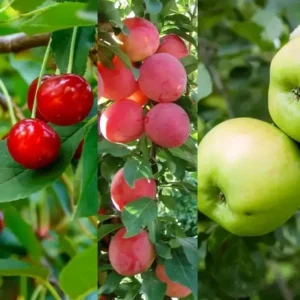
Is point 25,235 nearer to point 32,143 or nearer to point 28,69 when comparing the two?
point 32,143

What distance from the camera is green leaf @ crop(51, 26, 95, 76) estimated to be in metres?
1.41

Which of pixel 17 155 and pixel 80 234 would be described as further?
pixel 80 234

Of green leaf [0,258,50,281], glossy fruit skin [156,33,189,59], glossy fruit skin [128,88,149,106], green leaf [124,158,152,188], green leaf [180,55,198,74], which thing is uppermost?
glossy fruit skin [156,33,189,59]

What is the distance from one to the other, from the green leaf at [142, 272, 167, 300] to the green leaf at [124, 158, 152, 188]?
8.0 inches

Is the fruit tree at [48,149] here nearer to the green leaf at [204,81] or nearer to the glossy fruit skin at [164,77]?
the glossy fruit skin at [164,77]

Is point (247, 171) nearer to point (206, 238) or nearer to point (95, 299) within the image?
point (206, 238)

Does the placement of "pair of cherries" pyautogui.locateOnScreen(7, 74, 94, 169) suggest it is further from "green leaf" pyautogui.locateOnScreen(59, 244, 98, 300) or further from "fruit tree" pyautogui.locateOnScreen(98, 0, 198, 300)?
"green leaf" pyautogui.locateOnScreen(59, 244, 98, 300)

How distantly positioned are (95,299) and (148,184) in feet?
0.94

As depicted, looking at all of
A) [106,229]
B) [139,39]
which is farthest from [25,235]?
[139,39]

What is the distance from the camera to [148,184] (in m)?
1.40

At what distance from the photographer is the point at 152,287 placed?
1.41 meters

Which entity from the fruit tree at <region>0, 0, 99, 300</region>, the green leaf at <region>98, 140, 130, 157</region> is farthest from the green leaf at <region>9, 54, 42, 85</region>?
the green leaf at <region>98, 140, 130, 157</region>

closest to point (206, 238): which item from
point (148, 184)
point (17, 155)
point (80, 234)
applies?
point (148, 184)

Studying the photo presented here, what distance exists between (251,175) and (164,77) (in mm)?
274
